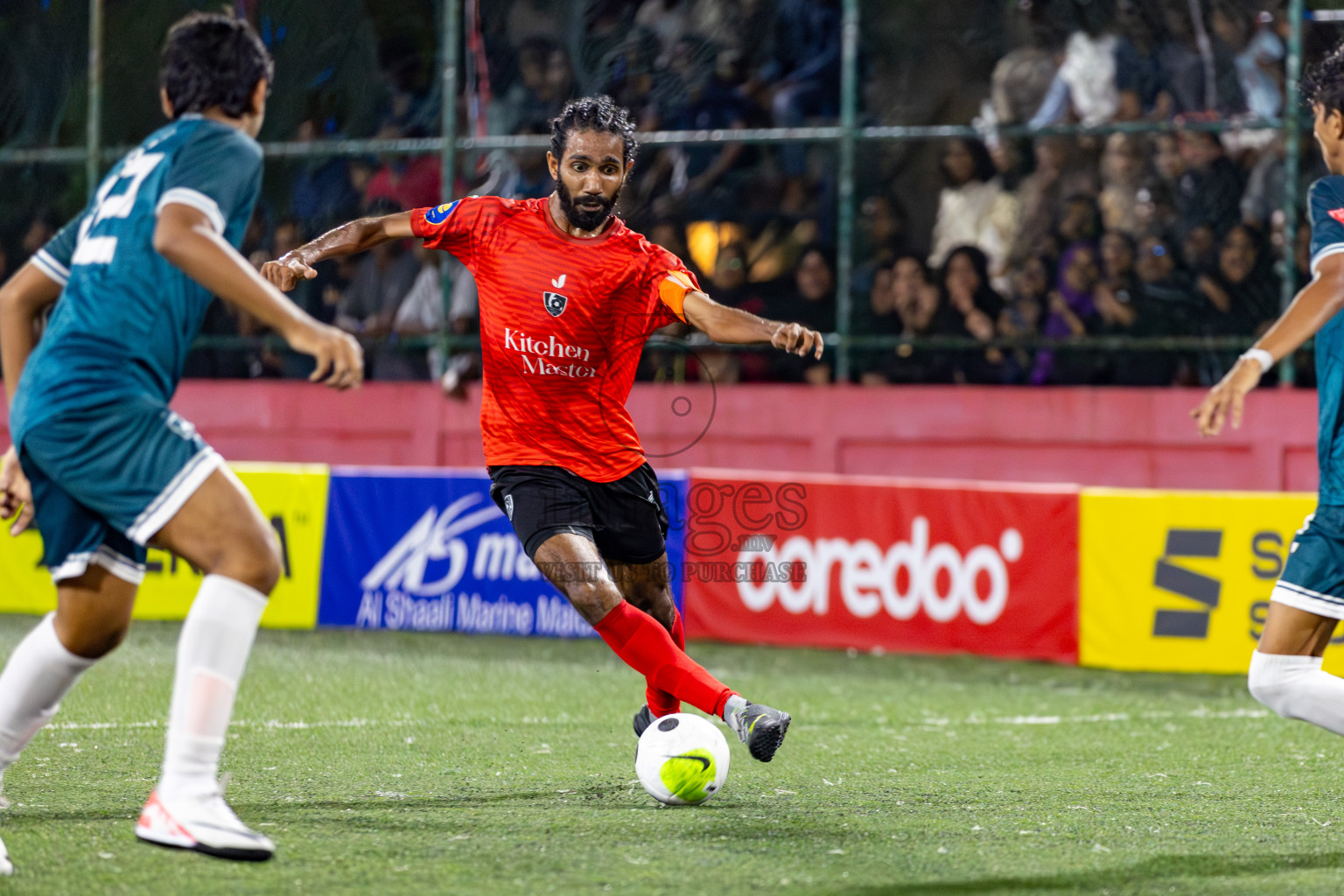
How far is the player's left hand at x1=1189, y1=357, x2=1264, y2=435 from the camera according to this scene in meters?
3.94

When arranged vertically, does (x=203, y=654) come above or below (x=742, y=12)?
below

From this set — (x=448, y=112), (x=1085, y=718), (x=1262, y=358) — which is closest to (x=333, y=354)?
(x=1262, y=358)

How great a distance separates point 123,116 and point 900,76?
654 centimetres

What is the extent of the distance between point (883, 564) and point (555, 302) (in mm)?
4965

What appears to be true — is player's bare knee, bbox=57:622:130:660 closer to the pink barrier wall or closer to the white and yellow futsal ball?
the white and yellow futsal ball

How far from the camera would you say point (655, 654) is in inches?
205

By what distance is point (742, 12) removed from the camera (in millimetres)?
12562

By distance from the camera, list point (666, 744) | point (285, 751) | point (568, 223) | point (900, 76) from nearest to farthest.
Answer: point (666, 744) → point (568, 223) → point (285, 751) → point (900, 76)

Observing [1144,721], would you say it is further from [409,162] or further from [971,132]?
[409,162]

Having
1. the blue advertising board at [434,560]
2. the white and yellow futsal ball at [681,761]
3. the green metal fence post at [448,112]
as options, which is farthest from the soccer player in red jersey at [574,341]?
the green metal fence post at [448,112]

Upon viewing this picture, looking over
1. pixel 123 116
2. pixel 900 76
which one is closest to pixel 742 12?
pixel 900 76

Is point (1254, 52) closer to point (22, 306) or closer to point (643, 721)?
point (643, 721)

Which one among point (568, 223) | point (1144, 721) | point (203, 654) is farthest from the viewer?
point (1144, 721)

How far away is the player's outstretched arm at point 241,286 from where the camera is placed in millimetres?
3605
